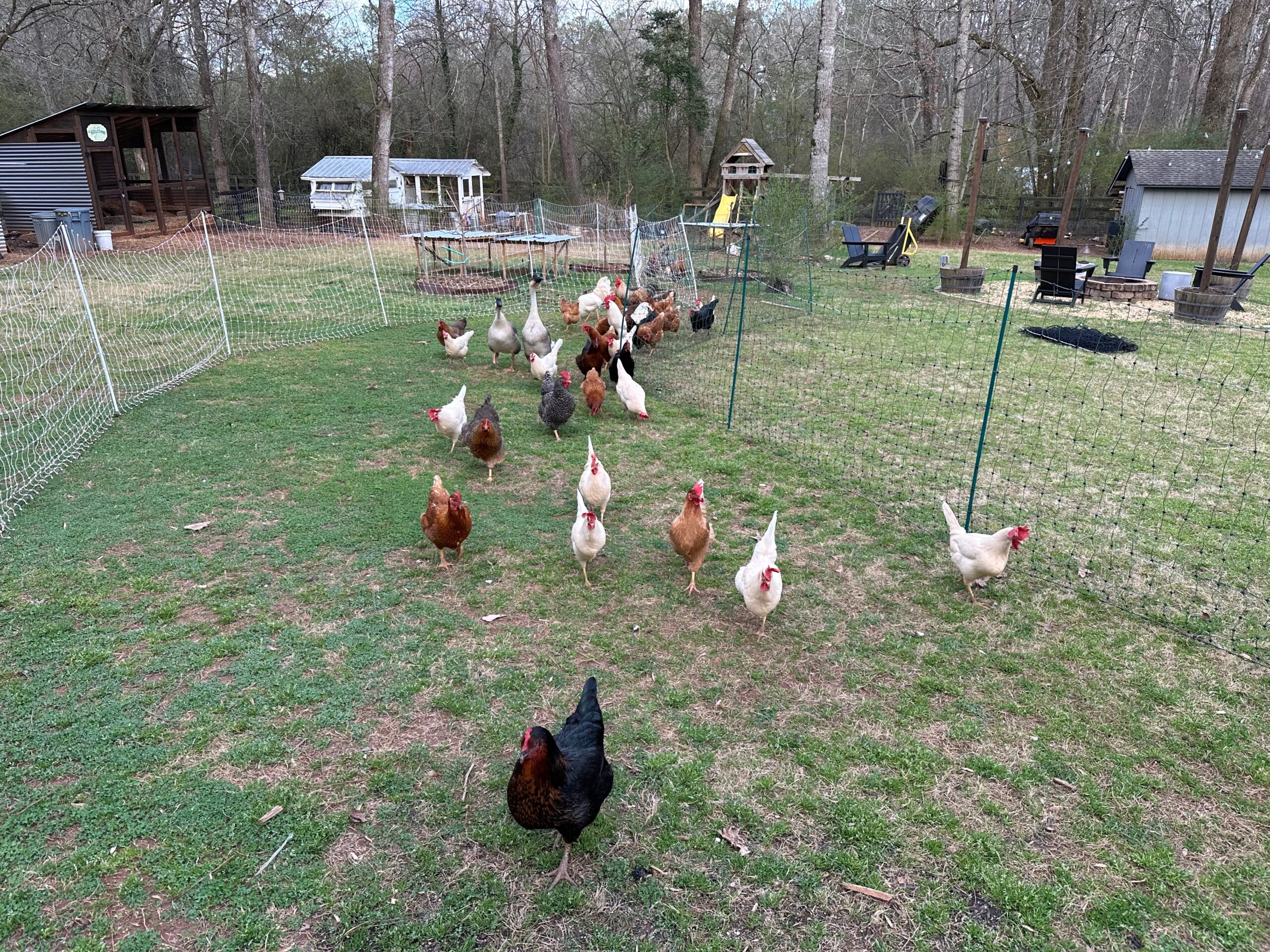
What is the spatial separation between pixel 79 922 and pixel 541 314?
10375 millimetres

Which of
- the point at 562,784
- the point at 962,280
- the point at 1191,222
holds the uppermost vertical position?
the point at 1191,222

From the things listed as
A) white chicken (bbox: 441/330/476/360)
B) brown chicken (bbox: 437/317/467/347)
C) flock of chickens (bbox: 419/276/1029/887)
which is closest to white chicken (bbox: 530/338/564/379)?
flock of chickens (bbox: 419/276/1029/887)

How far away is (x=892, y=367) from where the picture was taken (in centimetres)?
927

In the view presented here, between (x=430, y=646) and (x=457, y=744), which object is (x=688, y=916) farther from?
(x=430, y=646)

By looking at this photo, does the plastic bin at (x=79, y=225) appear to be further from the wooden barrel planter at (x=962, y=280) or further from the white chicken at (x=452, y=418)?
the wooden barrel planter at (x=962, y=280)

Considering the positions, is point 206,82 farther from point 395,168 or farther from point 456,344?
point 456,344

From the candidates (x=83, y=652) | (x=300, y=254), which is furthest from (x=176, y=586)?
(x=300, y=254)

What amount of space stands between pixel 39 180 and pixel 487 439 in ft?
61.8

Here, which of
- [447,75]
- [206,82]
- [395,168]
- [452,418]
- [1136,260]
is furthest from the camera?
[447,75]

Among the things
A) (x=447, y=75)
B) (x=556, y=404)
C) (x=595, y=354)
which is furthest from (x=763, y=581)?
(x=447, y=75)

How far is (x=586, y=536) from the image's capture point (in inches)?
172

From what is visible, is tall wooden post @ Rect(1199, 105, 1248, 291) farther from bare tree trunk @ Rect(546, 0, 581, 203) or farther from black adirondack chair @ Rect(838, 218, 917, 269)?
bare tree trunk @ Rect(546, 0, 581, 203)

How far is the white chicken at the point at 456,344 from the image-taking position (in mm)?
9031

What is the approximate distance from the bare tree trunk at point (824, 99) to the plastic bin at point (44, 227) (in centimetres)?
1679
